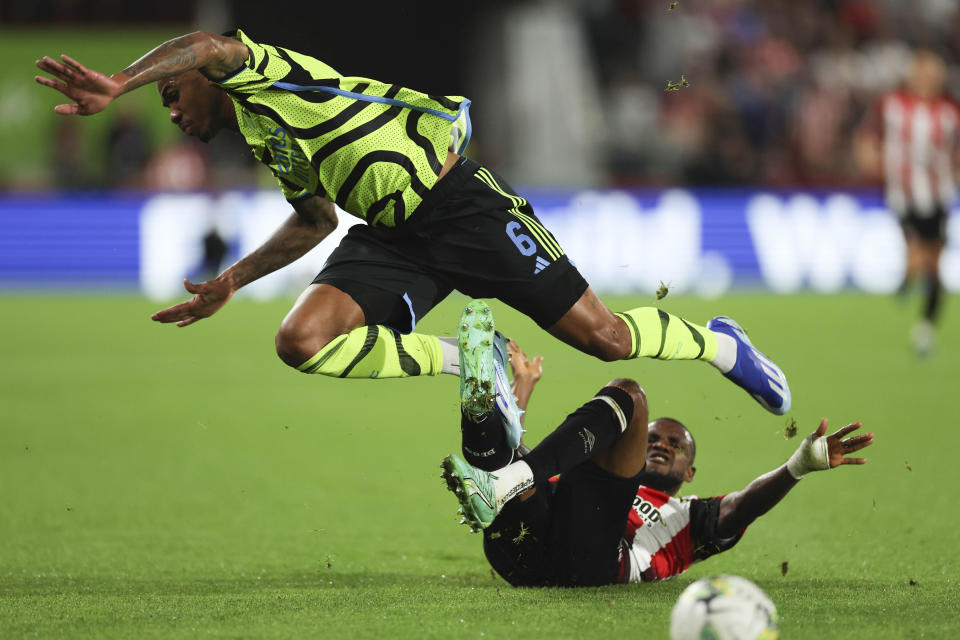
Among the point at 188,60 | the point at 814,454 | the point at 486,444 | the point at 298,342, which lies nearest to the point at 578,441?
the point at 486,444

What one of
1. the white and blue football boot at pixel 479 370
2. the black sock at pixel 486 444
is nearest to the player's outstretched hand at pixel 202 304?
the white and blue football boot at pixel 479 370

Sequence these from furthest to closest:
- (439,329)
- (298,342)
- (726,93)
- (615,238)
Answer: (726,93)
(615,238)
(439,329)
(298,342)

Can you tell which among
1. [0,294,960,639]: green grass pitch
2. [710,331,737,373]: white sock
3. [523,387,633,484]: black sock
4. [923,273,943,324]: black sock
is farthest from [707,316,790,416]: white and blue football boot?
[923,273,943,324]: black sock

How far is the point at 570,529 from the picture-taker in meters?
4.22

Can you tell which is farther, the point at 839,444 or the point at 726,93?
the point at 726,93

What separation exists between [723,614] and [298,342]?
1862 millimetres

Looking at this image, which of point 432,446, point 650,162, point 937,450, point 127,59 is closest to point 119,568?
point 432,446

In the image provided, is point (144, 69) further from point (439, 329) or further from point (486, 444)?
point (439, 329)

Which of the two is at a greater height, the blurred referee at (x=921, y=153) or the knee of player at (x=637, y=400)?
the knee of player at (x=637, y=400)

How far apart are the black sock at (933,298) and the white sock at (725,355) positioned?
22.9 ft

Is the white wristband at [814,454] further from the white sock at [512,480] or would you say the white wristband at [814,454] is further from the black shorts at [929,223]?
the black shorts at [929,223]

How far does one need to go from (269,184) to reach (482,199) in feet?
40.4

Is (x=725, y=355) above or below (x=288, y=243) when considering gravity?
below

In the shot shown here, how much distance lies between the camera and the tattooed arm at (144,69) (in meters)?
3.78
